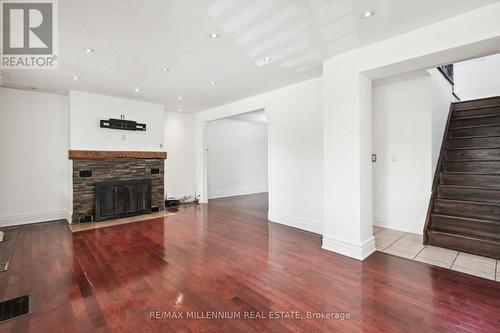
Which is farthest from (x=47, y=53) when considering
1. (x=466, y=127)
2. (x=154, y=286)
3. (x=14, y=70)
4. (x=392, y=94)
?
(x=466, y=127)

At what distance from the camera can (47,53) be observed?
3.06 meters

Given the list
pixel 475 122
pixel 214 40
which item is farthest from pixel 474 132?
pixel 214 40

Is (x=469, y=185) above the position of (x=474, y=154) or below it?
below

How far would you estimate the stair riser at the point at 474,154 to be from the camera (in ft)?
12.7

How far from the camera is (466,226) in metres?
3.23

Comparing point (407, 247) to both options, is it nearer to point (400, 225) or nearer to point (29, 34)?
point (400, 225)

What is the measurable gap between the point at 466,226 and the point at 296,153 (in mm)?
2647

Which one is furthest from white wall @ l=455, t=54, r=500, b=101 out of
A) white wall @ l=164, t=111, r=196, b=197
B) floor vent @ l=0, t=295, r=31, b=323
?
floor vent @ l=0, t=295, r=31, b=323

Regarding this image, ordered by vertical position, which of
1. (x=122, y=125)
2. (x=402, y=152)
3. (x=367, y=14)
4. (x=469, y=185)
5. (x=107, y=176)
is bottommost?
(x=469, y=185)

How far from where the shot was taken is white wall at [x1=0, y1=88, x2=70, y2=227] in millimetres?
4504

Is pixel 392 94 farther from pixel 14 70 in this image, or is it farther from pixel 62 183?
pixel 62 183

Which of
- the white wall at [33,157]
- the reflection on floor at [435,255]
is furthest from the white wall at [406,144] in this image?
the white wall at [33,157]

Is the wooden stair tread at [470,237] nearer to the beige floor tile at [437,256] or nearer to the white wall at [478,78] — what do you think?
the beige floor tile at [437,256]

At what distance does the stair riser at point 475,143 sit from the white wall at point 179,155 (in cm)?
614
